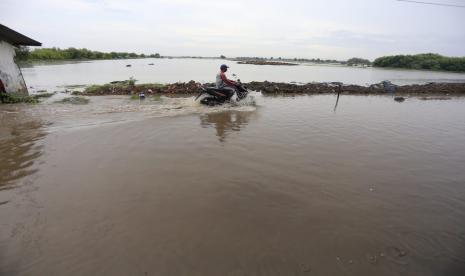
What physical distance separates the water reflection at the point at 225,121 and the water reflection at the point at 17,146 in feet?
15.8

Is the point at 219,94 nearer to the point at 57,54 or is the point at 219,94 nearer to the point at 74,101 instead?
the point at 74,101

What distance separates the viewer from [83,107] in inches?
501

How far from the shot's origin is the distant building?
43.1ft

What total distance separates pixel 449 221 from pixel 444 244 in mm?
769

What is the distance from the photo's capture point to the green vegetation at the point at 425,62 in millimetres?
61134

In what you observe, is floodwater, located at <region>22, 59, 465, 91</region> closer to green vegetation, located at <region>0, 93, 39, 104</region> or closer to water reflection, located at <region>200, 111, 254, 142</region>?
green vegetation, located at <region>0, 93, 39, 104</region>

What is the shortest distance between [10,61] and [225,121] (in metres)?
11.5

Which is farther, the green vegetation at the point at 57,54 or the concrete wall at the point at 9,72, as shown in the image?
the green vegetation at the point at 57,54

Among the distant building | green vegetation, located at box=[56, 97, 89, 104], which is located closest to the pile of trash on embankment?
green vegetation, located at box=[56, 97, 89, 104]

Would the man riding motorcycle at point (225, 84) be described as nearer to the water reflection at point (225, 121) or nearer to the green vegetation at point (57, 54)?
the water reflection at point (225, 121)

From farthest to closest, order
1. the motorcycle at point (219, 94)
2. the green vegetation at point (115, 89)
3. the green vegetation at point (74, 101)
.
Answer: the green vegetation at point (115, 89) < the green vegetation at point (74, 101) < the motorcycle at point (219, 94)

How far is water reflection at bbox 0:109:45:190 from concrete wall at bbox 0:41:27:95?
3572mm

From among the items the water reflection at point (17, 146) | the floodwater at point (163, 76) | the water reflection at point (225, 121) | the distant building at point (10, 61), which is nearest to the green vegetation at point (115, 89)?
the distant building at point (10, 61)

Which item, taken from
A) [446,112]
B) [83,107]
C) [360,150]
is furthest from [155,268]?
[446,112]
